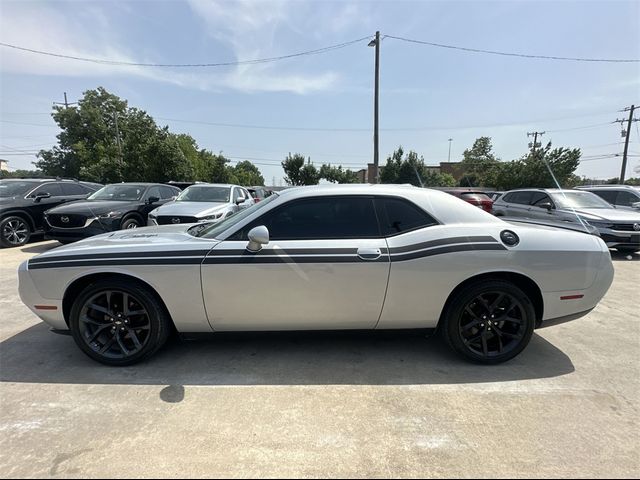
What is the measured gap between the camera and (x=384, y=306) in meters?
2.94

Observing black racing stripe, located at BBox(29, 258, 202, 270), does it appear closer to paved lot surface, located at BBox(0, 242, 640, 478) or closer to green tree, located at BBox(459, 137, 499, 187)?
paved lot surface, located at BBox(0, 242, 640, 478)

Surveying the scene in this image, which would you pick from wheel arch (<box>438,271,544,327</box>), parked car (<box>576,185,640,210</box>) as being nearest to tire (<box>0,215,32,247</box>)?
wheel arch (<box>438,271,544,327</box>)

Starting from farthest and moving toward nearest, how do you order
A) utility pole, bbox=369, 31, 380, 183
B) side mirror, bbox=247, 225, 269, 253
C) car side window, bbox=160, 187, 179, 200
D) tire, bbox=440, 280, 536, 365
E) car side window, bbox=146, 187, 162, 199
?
utility pole, bbox=369, 31, 380, 183 < car side window, bbox=160, 187, 179, 200 < car side window, bbox=146, 187, 162, 199 < tire, bbox=440, 280, 536, 365 < side mirror, bbox=247, 225, 269, 253

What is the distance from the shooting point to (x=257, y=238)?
9.01 ft

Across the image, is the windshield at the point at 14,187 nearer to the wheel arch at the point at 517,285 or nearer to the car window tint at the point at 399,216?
the car window tint at the point at 399,216

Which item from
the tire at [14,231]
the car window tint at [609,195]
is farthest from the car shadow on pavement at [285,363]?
the car window tint at [609,195]

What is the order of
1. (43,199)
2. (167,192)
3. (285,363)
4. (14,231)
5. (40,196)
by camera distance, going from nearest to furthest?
(285,363)
(14,231)
(40,196)
(43,199)
(167,192)

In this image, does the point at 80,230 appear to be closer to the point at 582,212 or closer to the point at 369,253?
the point at 369,253

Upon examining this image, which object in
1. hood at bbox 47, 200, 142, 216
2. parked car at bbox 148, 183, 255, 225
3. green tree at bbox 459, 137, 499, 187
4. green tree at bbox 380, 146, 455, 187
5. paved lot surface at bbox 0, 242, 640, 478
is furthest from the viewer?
green tree at bbox 459, 137, 499, 187

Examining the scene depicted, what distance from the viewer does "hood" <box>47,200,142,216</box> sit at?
7.71 meters

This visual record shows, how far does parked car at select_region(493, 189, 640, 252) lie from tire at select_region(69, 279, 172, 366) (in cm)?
747

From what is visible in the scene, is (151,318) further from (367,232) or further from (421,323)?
(421,323)

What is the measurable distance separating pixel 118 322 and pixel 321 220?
1881 mm

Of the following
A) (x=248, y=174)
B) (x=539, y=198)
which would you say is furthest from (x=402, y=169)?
(x=248, y=174)
